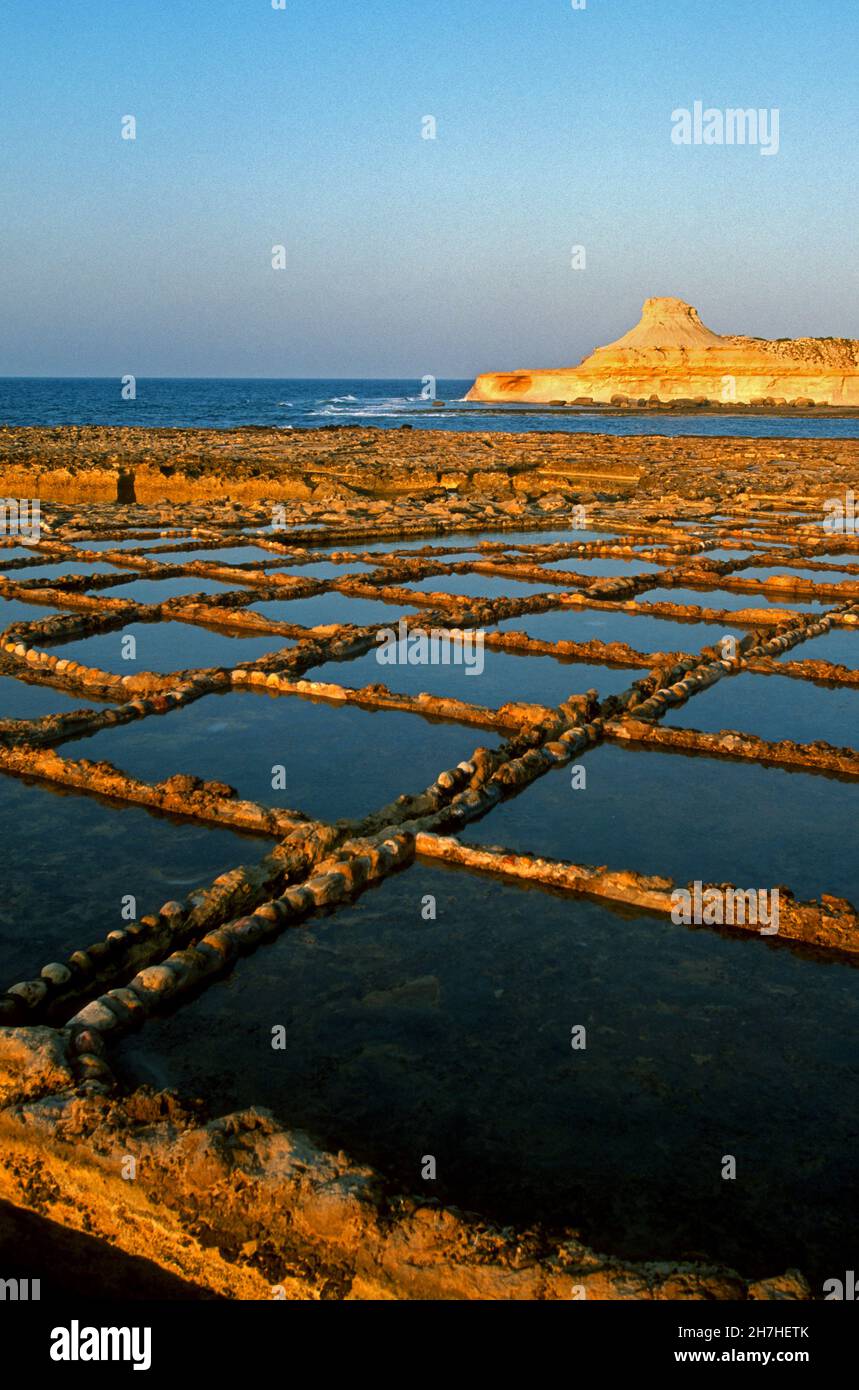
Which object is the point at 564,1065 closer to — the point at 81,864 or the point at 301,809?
the point at 301,809

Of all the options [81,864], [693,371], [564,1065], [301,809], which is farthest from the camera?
[693,371]

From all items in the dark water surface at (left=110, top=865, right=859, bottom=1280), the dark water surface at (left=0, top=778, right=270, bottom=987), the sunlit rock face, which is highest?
the sunlit rock face

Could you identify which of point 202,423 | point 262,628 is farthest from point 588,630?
point 202,423

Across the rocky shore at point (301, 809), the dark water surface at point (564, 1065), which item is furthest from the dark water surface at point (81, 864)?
the dark water surface at point (564, 1065)

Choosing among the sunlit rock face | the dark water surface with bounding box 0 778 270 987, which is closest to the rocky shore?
the dark water surface with bounding box 0 778 270 987

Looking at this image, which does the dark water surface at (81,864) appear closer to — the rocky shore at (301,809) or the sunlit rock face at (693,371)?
the rocky shore at (301,809)

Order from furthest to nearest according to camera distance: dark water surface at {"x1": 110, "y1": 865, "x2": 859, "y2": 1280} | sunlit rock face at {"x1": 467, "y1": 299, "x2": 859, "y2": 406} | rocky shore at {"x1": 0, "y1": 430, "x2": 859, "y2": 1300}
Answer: sunlit rock face at {"x1": 467, "y1": 299, "x2": 859, "y2": 406} < dark water surface at {"x1": 110, "y1": 865, "x2": 859, "y2": 1280} < rocky shore at {"x1": 0, "y1": 430, "x2": 859, "y2": 1300}

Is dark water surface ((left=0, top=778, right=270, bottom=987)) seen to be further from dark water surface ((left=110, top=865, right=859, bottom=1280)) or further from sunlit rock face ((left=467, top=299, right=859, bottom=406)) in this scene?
sunlit rock face ((left=467, top=299, right=859, bottom=406))

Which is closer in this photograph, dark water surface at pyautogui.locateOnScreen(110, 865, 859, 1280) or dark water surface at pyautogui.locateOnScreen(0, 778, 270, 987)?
dark water surface at pyautogui.locateOnScreen(110, 865, 859, 1280)

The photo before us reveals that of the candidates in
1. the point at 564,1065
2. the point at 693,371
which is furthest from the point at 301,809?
the point at 693,371
